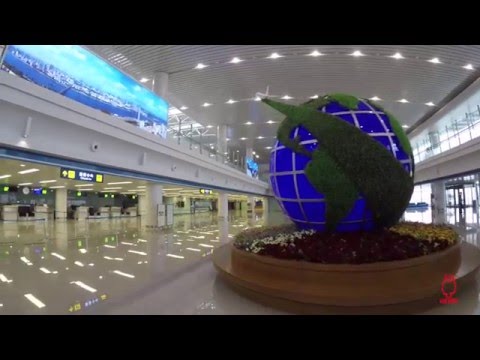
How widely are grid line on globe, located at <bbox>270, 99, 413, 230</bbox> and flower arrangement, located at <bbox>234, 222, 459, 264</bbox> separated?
0.31m

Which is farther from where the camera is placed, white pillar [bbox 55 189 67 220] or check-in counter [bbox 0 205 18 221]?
white pillar [bbox 55 189 67 220]

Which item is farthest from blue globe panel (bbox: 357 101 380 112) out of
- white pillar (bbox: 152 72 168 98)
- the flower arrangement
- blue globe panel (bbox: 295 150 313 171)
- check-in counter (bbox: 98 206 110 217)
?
check-in counter (bbox: 98 206 110 217)

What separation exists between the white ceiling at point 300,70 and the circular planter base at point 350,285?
1141 cm

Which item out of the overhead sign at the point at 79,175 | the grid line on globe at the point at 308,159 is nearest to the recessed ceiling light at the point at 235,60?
the overhead sign at the point at 79,175

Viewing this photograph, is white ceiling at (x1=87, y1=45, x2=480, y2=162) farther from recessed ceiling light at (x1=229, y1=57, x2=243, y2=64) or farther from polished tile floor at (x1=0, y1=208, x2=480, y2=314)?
polished tile floor at (x1=0, y1=208, x2=480, y2=314)

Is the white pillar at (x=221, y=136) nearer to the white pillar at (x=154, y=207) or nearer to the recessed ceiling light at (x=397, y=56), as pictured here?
the white pillar at (x=154, y=207)

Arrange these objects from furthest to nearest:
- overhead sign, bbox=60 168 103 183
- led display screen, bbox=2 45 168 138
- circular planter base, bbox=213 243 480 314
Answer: overhead sign, bbox=60 168 103 183 < led display screen, bbox=2 45 168 138 < circular planter base, bbox=213 243 480 314

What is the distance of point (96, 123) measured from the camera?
8.13 m

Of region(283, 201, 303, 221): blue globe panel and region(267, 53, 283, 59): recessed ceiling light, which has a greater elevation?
region(267, 53, 283, 59): recessed ceiling light

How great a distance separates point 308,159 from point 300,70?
39.4 ft

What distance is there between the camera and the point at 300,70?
1534 cm

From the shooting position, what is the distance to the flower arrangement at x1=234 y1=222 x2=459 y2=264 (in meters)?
4.17
